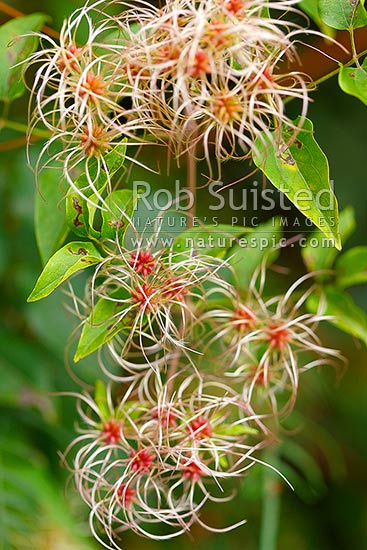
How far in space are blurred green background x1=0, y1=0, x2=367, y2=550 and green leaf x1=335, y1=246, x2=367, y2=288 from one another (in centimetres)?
22

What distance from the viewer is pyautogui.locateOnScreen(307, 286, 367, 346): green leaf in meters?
0.57

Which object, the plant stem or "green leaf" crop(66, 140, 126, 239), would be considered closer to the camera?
"green leaf" crop(66, 140, 126, 239)

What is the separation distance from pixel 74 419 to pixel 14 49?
0.38 meters

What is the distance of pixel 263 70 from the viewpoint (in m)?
0.38

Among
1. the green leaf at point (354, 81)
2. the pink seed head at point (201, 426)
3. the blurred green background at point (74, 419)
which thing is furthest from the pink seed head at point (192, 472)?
the green leaf at point (354, 81)

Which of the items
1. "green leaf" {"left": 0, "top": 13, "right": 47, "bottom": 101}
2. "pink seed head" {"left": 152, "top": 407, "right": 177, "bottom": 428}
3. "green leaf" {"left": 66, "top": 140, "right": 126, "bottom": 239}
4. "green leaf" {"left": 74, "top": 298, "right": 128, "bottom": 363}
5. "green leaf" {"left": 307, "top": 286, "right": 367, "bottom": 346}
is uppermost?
"green leaf" {"left": 0, "top": 13, "right": 47, "bottom": 101}

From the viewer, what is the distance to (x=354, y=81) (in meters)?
0.43

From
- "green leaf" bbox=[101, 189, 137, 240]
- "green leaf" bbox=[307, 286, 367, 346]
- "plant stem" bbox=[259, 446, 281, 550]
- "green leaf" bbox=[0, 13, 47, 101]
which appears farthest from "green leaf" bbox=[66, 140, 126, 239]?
"plant stem" bbox=[259, 446, 281, 550]

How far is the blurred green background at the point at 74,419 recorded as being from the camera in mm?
695

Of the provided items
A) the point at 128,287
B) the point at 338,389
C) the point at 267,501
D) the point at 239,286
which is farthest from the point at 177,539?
the point at 128,287

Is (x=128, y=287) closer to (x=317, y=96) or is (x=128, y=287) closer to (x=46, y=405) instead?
(x=46, y=405)

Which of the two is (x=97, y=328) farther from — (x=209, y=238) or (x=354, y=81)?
(x=354, y=81)

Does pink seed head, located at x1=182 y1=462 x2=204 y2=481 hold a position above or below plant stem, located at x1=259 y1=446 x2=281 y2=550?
above

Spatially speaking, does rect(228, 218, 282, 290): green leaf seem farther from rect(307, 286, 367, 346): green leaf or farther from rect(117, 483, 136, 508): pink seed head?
rect(117, 483, 136, 508): pink seed head
